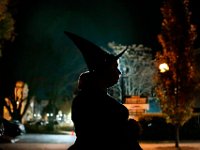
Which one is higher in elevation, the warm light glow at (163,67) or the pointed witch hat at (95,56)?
the warm light glow at (163,67)

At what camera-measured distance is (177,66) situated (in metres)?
25.2

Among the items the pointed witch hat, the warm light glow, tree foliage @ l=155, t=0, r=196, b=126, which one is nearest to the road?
tree foliage @ l=155, t=0, r=196, b=126

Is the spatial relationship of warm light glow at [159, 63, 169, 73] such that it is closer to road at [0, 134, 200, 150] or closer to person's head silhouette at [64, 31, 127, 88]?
road at [0, 134, 200, 150]

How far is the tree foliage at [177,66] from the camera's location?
24.9 metres

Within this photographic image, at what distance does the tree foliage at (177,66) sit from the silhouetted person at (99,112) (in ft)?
67.1

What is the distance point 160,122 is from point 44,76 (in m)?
20.5

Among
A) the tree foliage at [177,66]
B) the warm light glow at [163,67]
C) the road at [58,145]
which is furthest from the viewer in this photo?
the road at [58,145]

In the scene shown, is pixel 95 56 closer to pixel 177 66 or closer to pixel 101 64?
pixel 101 64

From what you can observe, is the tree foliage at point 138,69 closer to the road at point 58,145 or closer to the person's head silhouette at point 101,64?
the road at point 58,145

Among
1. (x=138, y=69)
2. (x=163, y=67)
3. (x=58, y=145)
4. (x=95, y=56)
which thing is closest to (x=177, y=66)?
(x=163, y=67)

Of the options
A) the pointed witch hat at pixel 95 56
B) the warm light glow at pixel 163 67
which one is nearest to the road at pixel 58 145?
the warm light glow at pixel 163 67

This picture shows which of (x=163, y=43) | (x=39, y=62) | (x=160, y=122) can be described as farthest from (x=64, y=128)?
(x=163, y=43)

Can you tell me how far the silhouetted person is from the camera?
4398mm

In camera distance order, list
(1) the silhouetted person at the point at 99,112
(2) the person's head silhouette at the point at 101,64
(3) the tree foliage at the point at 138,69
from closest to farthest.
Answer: (1) the silhouetted person at the point at 99,112 < (2) the person's head silhouette at the point at 101,64 < (3) the tree foliage at the point at 138,69
